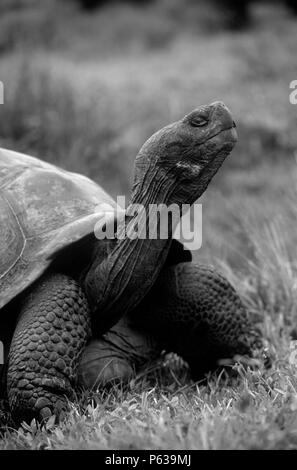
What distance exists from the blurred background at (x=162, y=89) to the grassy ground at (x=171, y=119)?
0.02m

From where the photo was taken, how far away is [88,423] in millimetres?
2391

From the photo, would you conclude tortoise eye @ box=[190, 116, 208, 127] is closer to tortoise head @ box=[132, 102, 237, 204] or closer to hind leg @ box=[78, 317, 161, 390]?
tortoise head @ box=[132, 102, 237, 204]

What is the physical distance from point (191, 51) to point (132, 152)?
4.92 meters

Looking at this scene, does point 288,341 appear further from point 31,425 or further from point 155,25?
point 155,25

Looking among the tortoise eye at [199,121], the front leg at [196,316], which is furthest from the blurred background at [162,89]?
the tortoise eye at [199,121]

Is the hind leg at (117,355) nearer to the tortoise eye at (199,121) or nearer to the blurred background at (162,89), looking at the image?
the tortoise eye at (199,121)

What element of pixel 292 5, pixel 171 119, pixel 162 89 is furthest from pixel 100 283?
pixel 292 5

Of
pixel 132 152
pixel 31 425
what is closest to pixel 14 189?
pixel 31 425

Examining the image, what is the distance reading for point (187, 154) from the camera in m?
2.81

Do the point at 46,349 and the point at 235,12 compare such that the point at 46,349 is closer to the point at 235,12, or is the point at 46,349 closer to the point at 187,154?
the point at 187,154

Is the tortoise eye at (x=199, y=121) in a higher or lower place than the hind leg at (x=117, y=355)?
higher

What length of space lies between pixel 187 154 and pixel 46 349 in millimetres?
928

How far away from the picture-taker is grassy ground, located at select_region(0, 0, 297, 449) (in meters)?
2.29

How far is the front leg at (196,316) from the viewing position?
10.5 ft
